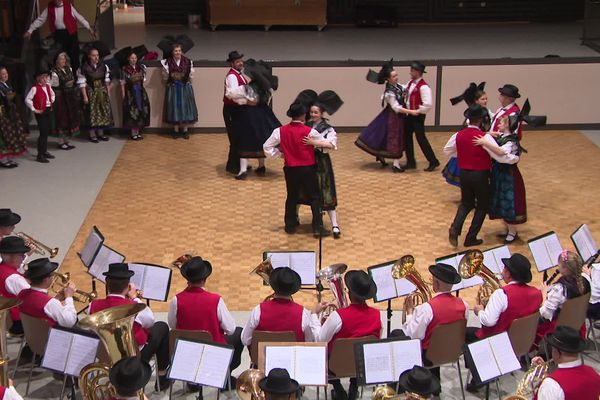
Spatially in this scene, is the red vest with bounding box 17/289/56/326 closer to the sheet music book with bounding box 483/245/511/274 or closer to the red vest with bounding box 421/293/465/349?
the red vest with bounding box 421/293/465/349

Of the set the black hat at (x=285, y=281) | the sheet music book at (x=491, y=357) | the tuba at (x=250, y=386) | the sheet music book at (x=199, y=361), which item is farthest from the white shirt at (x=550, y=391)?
the sheet music book at (x=199, y=361)

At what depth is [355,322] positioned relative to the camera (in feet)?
21.1

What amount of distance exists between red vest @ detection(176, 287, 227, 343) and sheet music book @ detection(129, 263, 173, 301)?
2.11ft

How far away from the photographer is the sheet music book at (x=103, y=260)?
24.7ft

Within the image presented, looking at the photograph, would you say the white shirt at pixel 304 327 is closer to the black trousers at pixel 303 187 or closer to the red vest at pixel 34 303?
the red vest at pixel 34 303

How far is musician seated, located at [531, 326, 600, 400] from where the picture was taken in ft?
17.8

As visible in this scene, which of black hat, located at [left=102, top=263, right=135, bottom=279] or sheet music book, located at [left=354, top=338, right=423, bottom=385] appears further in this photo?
black hat, located at [left=102, top=263, right=135, bottom=279]

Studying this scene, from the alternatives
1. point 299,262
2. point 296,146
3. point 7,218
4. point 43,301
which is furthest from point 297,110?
point 43,301

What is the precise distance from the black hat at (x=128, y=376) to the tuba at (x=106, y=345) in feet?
1.22

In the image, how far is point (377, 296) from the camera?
7156mm

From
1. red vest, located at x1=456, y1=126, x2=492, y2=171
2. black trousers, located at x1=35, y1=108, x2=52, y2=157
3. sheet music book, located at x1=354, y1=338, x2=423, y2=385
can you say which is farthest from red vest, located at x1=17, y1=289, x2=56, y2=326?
black trousers, located at x1=35, y1=108, x2=52, y2=157

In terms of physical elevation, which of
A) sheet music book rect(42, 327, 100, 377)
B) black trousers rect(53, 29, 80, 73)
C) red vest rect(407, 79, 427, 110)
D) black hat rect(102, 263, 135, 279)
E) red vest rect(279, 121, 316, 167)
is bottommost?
sheet music book rect(42, 327, 100, 377)

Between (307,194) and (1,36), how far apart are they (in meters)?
8.32

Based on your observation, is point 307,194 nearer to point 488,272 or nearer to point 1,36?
point 488,272
